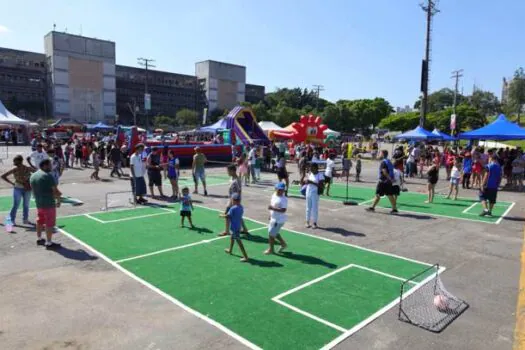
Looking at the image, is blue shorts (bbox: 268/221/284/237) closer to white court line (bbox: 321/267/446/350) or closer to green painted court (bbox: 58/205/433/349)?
green painted court (bbox: 58/205/433/349)

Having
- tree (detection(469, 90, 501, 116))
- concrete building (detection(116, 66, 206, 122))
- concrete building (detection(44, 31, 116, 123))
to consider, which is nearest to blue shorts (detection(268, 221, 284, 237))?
concrete building (detection(44, 31, 116, 123))

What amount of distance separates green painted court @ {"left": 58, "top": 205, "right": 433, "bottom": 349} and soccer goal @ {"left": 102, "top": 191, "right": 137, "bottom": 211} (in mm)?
2146

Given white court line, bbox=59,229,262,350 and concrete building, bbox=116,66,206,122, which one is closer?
white court line, bbox=59,229,262,350

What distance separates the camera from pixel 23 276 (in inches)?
272

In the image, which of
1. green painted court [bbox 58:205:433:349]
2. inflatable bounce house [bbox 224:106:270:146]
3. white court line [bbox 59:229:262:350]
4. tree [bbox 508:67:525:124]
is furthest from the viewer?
tree [bbox 508:67:525:124]

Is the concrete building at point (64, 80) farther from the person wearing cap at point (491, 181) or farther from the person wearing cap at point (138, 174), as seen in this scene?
the person wearing cap at point (491, 181)

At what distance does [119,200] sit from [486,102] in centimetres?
12531

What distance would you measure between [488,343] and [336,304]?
197cm

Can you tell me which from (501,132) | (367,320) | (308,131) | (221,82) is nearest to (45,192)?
(367,320)

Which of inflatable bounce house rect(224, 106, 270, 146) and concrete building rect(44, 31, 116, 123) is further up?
concrete building rect(44, 31, 116, 123)

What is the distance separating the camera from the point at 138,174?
13391 mm

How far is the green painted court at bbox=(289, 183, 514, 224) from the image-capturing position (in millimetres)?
12648

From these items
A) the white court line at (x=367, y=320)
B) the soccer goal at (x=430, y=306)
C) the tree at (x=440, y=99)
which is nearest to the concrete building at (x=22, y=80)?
the white court line at (x=367, y=320)

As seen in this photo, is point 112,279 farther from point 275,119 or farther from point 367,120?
point 367,120
